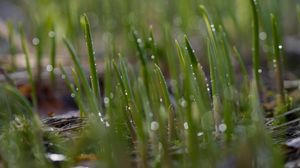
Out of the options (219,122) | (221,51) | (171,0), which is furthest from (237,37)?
(219,122)

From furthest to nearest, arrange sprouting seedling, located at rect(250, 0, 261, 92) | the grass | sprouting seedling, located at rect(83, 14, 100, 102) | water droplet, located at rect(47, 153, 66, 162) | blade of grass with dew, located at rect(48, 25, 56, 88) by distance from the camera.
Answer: blade of grass with dew, located at rect(48, 25, 56, 88)
sprouting seedling, located at rect(250, 0, 261, 92)
sprouting seedling, located at rect(83, 14, 100, 102)
water droplet, located at rect(47, 153, 66, 162)
the grass

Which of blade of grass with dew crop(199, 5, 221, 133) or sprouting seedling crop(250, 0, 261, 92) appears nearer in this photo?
blade of grass with dew crop(199, 5, 221, 133)

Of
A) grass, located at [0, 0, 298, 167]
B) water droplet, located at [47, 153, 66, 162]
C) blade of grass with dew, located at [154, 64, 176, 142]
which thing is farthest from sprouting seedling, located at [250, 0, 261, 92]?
water droplet, located at [47, 153, 66, 162]

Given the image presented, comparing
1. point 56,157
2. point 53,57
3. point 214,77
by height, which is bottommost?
point 56,157

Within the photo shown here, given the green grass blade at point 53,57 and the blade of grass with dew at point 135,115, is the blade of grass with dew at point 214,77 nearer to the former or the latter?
the blade of grass with dew at point 135,115

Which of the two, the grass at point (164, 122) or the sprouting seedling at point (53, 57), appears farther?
the sprouting seedling at point (53, 57)

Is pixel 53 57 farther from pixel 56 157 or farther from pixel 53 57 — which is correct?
pixel 56 157

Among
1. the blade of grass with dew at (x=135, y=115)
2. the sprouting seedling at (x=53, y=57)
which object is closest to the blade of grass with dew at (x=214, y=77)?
the blade of grass with dew at (x=135, y=115)

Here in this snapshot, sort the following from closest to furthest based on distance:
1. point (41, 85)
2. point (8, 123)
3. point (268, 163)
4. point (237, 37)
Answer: point (268, 163) < point (8, 123) < point (41, 85) < point (237, 37)

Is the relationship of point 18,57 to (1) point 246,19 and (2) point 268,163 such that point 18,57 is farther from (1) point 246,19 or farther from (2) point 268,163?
(2) point 268,163

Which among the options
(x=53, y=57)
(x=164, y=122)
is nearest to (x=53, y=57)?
(x=53, y=57)

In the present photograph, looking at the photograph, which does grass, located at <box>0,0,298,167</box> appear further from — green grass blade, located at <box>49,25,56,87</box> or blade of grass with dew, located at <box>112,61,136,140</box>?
green grass blade, located at <box>49,25,56,87</box>
